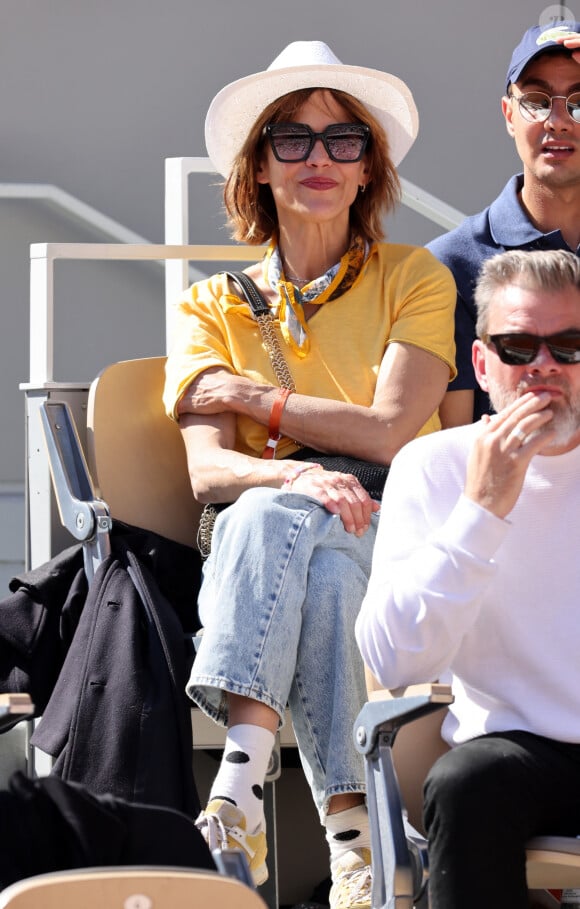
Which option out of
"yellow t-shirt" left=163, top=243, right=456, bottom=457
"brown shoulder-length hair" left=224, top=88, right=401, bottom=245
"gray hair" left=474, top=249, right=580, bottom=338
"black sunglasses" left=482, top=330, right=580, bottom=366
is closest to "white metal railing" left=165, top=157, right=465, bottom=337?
"brown shoulder-length hair" left=224, top=88, right=401, bottom=245

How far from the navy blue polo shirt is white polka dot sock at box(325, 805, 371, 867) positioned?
3.71ft

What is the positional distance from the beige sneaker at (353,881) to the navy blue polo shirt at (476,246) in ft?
3.93

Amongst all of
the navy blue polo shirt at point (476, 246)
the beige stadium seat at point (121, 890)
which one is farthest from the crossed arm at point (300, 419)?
the beige stadium seat at point (121, 890)

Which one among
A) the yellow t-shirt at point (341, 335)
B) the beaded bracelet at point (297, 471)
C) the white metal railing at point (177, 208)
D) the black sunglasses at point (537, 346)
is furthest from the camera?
the white metal railing at point (177, 208)

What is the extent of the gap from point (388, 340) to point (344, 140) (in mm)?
488

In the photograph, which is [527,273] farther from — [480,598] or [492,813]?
[492,813]

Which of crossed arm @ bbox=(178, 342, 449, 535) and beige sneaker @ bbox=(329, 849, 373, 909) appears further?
crossed arm @ bbox=(178, 342, 449, 535)

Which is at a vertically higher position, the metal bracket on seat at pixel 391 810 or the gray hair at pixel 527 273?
the gray hair at pixel 527 273

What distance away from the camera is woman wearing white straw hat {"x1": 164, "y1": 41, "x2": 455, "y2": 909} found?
98.9 inches

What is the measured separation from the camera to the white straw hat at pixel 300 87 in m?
3.33

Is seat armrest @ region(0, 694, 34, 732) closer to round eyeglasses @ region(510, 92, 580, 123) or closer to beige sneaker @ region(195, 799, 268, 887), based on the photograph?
beige sneaker @ region(195, 799, 268, 887)

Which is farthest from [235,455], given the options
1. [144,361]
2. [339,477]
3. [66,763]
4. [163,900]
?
[163,900]

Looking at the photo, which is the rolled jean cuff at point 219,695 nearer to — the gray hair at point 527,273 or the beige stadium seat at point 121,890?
the gray hair at point 527,273

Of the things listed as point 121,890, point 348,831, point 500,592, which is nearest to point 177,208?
point 348,831
